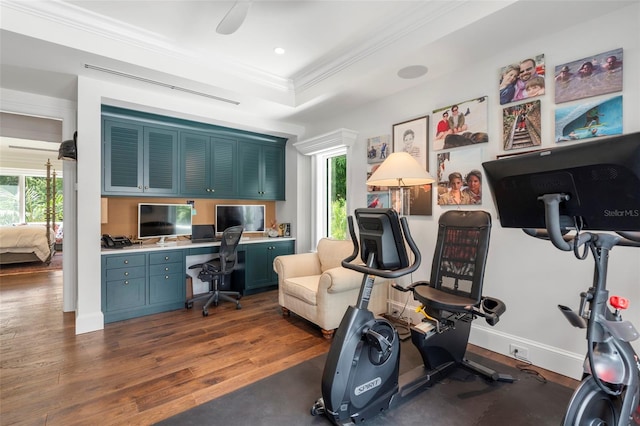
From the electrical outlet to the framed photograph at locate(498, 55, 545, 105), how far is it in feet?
6.57

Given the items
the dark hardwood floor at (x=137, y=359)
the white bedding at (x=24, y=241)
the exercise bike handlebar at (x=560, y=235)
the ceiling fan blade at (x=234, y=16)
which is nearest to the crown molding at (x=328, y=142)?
the ceiling fan blade at (x=234, y=16)

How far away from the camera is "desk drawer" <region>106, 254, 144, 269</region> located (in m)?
3.29

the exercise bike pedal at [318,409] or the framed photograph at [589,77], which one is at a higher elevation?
the framed photograph at [589,77]

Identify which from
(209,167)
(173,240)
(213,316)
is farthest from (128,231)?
(213,316)

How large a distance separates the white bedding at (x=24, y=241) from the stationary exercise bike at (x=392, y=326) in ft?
23.7

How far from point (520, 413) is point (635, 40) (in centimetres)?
247

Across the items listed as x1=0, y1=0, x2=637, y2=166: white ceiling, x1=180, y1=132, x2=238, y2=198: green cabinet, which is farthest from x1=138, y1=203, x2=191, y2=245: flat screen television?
x1=0, y1=0, x2=637, y2=166: white ceiling

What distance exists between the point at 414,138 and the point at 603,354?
2.40 meters

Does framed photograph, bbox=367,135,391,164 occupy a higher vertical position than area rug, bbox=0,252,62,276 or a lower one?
higher

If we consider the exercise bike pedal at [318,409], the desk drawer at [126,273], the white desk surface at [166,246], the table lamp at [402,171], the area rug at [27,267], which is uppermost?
the table lamp at [402,171]

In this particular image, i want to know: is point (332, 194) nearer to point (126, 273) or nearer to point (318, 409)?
point (126, 273)

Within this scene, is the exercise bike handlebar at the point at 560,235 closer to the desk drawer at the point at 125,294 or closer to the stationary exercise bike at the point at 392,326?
the stationary exercise bike at the point at 392,326

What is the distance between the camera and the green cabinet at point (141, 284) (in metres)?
3.29

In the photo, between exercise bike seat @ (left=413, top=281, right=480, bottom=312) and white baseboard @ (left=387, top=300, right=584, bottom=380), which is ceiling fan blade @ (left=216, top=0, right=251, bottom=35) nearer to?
exercise bike seat @ (left=413, top=281, right=480, bottom=312)
